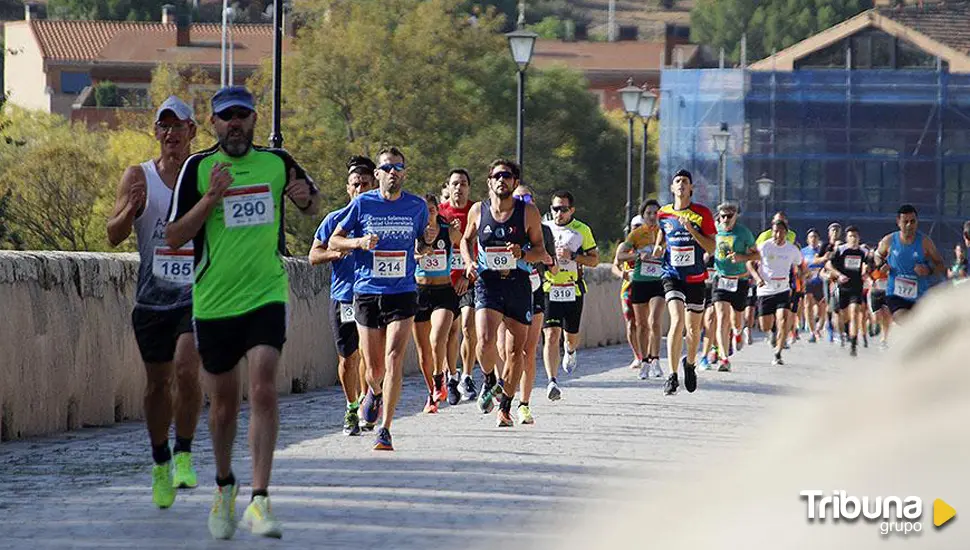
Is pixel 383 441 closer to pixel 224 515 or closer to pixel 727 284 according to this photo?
pixel 224 515

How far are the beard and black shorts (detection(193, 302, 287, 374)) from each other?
622 mm

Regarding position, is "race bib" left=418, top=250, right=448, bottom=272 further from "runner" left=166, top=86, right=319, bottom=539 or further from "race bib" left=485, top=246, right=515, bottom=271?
"runner" left=166, top=86, right=319, bottom=539

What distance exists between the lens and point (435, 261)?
17906 mm

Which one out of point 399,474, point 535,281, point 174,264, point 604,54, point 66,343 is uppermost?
point 604,54

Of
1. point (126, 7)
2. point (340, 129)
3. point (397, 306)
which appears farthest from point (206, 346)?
point (126, 7)

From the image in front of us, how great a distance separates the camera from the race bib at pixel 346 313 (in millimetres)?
14273

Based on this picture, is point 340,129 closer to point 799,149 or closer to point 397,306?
point 799,149

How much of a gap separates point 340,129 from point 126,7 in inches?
2991

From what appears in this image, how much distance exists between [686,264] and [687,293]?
251 mm

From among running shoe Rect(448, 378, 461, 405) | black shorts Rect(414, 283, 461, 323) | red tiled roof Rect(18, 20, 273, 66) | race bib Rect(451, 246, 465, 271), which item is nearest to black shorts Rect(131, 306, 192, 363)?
black shorts Rect(414, 283, 461, 323)

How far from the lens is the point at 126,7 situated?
156 metres

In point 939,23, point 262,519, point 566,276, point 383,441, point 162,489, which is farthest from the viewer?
point 939,23

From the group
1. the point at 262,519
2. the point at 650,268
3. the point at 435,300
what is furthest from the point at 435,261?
the point at 262,519

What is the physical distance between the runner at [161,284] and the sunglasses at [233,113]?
3.13ft
